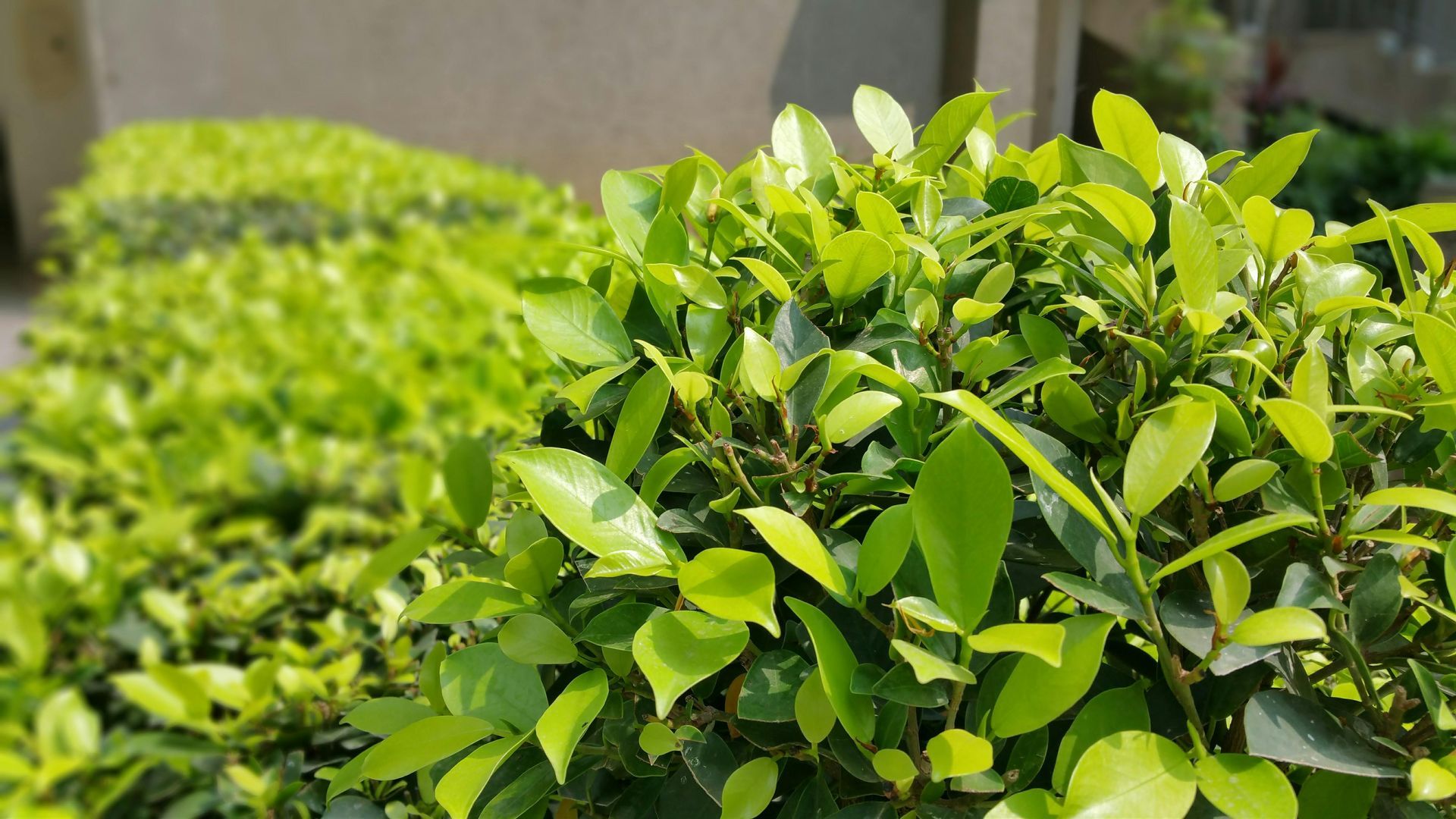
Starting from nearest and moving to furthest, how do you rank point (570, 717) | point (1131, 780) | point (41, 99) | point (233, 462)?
point (1131, 780) < point (570, 717) < point (233, 462) < point (41, 99)

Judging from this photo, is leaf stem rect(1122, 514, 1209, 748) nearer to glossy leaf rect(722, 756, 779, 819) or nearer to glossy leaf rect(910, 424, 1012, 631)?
glossy leaf rect(910, 424, 1012, 631)

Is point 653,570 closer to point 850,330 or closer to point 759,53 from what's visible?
point 850,330

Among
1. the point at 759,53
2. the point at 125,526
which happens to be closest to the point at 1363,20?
the point at 759,53

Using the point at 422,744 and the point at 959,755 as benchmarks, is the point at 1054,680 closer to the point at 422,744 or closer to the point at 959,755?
the point at 959,755

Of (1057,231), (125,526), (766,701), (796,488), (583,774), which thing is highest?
(1057,231)

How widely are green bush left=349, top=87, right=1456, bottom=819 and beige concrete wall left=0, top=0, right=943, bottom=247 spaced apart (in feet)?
3.86

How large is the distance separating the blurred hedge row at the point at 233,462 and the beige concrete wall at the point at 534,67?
1.77 ft

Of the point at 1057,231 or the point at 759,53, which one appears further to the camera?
the point at 759,53

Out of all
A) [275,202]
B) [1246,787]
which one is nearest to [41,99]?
[275,202]

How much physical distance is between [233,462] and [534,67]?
429cm

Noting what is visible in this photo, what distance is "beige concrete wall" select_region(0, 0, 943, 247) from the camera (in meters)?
2.51

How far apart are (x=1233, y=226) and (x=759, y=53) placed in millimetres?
2448

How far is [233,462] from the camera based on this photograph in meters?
2.73

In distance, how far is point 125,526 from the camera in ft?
9.55
